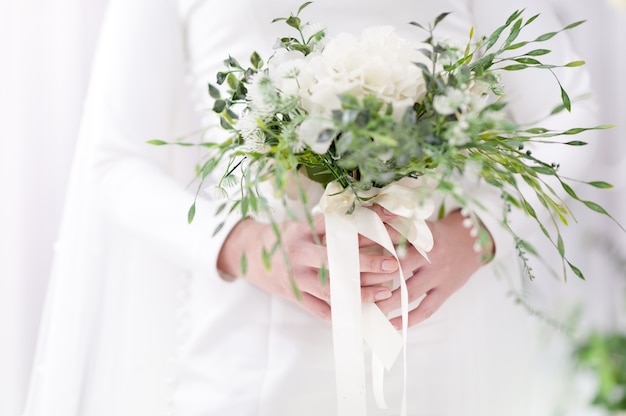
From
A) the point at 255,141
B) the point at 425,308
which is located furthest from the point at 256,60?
the point at 425,308

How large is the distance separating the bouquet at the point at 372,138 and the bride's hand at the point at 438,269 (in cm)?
8

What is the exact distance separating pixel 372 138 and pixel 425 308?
0.39 metres

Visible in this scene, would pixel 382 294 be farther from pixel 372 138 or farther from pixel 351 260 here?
pixel 372 138

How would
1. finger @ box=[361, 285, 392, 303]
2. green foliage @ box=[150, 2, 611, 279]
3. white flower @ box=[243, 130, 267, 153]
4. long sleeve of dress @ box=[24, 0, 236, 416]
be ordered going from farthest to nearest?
long sleeve of dress @ box=[24, 0, 236, 416], finger @ box=[361, 285, 392, 303], white flower @ box=[243, 130, 267, 153], green foliage @ box=[150, 2, 611, 279]

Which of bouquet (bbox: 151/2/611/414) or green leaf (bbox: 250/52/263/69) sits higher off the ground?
green leaf (bbox: 250/52/263/69)

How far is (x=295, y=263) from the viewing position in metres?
0.96

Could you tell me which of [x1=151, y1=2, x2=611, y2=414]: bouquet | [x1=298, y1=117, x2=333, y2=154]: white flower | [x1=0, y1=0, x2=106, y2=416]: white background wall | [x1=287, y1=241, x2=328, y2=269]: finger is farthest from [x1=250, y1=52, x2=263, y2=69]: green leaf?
[x1=0, y1=0, x2=106, y2=416]: white background wall

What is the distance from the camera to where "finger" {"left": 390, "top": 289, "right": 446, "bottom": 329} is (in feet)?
3.34

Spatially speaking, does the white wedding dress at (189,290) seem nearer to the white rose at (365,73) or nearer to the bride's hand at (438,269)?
the bride's hand at (438,269)

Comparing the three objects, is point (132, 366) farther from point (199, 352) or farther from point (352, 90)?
point (352, 90)

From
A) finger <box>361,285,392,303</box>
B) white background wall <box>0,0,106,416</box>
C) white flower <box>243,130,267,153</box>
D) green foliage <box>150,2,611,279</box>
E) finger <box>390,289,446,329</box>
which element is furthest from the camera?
white background wall <box>0,0,106,416</box>

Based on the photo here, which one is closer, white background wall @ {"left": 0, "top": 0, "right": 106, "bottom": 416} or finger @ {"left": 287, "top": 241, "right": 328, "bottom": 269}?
finger @ {"left": 287, "top": 241, "right": 328, "bottom": 269}

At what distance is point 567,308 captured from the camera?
182 cm

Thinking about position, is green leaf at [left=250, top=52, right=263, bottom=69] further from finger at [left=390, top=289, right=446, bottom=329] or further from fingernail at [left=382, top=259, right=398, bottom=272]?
finger at [left=390, top=289, right=446, bottom=329]
